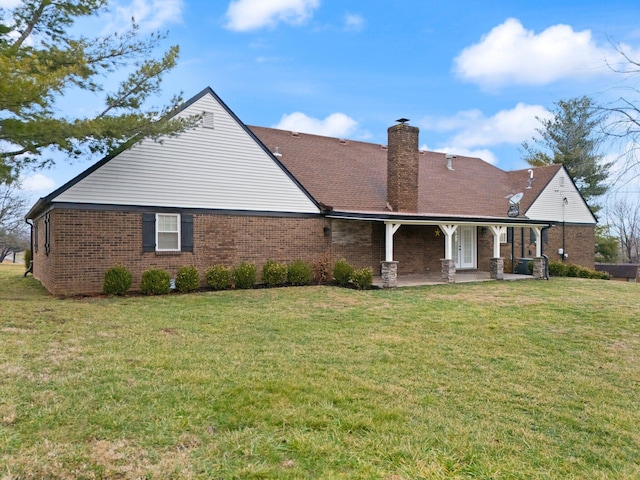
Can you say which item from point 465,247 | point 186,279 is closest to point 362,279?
point 186,279

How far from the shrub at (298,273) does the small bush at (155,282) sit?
12.4ft

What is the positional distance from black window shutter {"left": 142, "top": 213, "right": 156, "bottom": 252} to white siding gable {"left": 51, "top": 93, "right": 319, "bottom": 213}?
392 millimetres

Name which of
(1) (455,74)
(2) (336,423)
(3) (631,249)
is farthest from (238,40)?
(3) (631,249)

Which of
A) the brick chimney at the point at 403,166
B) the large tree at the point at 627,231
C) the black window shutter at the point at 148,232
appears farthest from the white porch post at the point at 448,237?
the large tree at the point at 627,231

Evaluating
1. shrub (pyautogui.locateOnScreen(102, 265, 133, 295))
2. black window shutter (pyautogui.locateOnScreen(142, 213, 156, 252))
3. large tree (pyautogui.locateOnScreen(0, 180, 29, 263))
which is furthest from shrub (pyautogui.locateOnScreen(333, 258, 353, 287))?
large tree (pyautogui.locateOnScreen(0, 180, 29, 263))

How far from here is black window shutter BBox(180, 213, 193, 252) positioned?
12.9 metres

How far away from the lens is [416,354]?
621 centimetres

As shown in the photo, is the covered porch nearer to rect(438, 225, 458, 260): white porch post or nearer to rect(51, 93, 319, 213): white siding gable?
rect(438, 225, 458, 260): white porch post

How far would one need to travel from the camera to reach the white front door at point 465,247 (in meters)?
19.1

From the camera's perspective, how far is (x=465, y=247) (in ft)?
63.9

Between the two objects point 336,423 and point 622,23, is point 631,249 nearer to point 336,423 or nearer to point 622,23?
point 622,23

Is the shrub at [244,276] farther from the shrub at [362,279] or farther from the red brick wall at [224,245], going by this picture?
the shrub at [362,279]

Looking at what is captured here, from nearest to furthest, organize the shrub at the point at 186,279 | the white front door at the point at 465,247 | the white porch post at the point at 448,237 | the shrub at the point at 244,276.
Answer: the shrub at the point at 186,279 < the shrub at the point at 244,276 < the white porch post at the point at 448,237 < the white front door at the point at 465,247

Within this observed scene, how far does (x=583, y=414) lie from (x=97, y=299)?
10.3m
